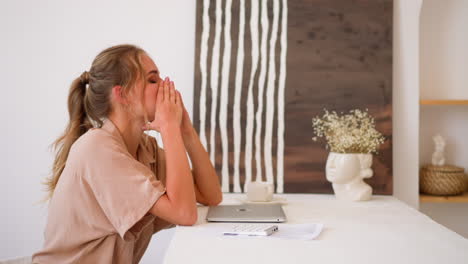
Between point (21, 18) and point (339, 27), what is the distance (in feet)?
4.96

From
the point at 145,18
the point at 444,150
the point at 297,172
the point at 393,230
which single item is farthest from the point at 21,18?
the point at 444,150

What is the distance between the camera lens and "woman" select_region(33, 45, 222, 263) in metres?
1.26

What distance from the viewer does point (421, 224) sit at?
1470 mm

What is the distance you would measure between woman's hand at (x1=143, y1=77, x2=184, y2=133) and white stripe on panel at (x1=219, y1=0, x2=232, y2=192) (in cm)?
63

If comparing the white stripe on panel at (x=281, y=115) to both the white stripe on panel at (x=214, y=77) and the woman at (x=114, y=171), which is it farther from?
the woman at (x=114, y=171)

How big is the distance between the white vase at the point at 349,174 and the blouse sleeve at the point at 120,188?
2.83 ft

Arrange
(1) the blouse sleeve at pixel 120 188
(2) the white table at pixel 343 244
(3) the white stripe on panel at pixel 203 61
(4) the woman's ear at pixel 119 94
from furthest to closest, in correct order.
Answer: (3) the white stripe on panel at pixel 203 61 < (4) the woman's ear at pixel 119 94 < (1) the blouse sleeve at pixel 120 188 < (2) the white table at pixel 343 244

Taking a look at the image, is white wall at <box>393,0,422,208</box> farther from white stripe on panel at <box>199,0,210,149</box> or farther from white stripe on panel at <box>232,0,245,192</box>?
white stripe on panel at <box>199,0,210,149</box>

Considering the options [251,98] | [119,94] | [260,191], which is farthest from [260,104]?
[119,94]

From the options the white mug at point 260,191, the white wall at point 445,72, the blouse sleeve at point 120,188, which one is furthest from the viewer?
the white wall at point 445,72

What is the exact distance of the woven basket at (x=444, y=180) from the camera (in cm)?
217

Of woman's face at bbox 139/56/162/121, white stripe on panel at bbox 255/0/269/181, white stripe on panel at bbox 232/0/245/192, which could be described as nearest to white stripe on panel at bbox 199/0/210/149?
white stripe on panel at bbox 232/0/245/192

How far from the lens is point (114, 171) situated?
1.27 meters

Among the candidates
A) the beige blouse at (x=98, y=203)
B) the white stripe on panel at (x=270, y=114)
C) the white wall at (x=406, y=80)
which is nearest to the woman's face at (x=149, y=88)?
the beige blouse at (x=98, y=203)
